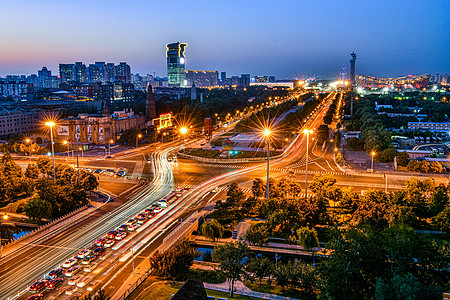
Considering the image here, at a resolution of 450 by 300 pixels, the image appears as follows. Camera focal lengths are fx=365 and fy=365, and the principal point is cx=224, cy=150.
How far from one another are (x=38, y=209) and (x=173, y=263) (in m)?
15.5

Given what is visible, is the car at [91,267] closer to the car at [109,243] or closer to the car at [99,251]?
the car at [99,251]

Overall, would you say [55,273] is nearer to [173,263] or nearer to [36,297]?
[36,297]

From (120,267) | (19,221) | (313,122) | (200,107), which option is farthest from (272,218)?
(200,107)

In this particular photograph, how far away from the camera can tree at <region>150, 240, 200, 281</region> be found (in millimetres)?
19938

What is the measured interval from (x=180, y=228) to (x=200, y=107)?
2917 inches

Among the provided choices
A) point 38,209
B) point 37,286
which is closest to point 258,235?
point 37,286

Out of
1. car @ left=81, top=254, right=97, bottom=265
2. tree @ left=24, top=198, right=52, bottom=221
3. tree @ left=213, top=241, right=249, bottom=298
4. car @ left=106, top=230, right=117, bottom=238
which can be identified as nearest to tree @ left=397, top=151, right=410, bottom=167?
tree @ left=213, top=241, right=249, bottom=298

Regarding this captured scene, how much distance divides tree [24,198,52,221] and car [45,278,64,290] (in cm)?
1035

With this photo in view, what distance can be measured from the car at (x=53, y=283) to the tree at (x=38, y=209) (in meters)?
10.4

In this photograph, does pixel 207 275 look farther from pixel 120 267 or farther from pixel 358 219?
pixel 358 219

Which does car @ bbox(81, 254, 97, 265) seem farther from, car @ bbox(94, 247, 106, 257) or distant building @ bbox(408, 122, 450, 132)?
distant building @ bbox(408, 122, 450, 132)

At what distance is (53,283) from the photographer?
20406 mm

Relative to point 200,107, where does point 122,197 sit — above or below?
below

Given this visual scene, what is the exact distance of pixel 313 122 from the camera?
88.6 meters
